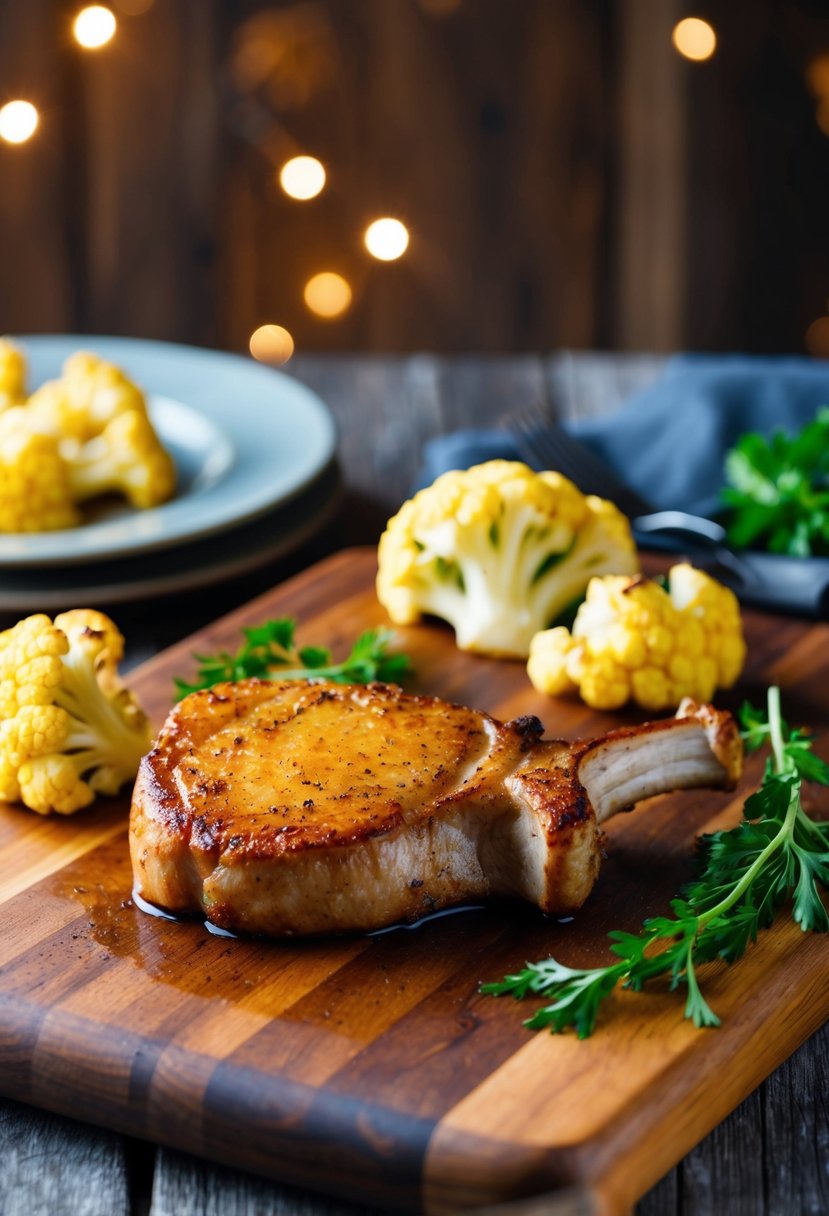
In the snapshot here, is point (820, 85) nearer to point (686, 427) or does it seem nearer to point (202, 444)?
point (686, 427)

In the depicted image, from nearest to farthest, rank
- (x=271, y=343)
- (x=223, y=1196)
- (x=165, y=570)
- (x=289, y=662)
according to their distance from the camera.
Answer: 1. (x=223, y=1196)
2. (x=289, y=662)
3. (x=165, y=570)
4. (x=271, y=343)

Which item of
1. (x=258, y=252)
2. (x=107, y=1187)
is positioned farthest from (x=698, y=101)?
(x=107, y=1187)

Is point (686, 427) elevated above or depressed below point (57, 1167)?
above

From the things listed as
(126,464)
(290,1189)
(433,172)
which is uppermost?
(433,172)

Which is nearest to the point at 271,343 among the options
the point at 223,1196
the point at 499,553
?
the point at 499,553

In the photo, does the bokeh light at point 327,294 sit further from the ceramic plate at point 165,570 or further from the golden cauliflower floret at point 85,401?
the ceramic plate at point 165,570

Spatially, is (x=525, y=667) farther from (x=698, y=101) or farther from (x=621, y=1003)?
(x=698, y=101)

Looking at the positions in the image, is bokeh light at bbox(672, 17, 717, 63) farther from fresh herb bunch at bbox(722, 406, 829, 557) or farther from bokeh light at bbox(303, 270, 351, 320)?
fresh herb bunch at bbox(722, 406, 829, 557)
